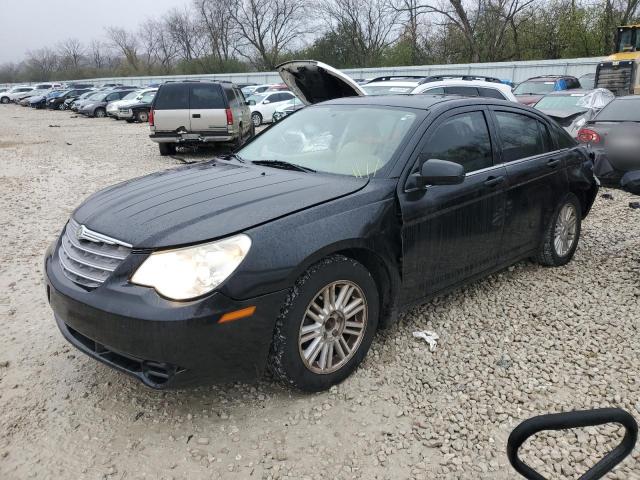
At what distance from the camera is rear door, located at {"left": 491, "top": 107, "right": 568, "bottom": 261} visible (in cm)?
401

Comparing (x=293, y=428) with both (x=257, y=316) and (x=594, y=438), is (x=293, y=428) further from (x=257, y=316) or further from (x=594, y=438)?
(x=594, y=438)

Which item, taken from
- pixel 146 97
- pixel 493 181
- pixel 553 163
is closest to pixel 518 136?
pixel 553 163

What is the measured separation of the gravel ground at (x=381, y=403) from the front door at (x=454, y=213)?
0.47 m

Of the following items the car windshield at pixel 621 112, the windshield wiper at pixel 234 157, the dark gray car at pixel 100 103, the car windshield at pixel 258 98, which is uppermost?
the dark gray car at pixel 100 103

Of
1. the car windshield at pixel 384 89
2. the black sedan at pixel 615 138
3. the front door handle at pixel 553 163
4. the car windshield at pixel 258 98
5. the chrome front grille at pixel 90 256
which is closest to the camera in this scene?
the chrome front grille at pixel 90 256

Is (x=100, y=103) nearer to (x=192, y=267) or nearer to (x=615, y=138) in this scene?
(x=615, y=138)

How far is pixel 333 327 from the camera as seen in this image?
291 cm

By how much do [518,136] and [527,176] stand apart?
358 mm

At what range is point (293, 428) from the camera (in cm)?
270

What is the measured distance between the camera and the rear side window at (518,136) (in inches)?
159

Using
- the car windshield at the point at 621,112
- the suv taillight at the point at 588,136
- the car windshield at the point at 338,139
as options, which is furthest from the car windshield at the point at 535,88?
the car windshield at the point at 338,139

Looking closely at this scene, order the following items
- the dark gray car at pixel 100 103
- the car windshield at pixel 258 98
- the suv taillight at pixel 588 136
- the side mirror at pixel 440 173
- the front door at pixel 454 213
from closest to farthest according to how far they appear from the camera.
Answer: the side mirror at pixel 440 173, the front door at pixel 454 213, the suv taillight at pixel 588 136, the car windshield at pixel 258 98, the dark gray car at pixel 100 103

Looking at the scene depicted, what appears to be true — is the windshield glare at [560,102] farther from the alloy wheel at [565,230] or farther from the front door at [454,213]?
the front door at [454,213]

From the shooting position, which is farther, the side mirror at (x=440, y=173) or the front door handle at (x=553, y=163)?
the front door handle at (x=553, y=163)
